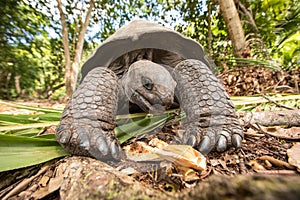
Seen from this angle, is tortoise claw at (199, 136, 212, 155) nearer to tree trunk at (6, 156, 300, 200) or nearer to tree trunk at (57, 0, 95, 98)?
tree trunk at (6, 156, 300, 200)

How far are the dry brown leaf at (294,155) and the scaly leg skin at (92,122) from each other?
662mm

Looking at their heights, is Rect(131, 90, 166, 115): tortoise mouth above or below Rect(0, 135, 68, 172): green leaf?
above

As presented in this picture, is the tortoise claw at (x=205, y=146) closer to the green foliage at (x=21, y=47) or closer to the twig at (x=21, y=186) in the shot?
the twig at (x=21, y=186)

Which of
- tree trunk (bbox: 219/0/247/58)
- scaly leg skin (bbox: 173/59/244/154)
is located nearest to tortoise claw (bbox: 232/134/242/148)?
scaly leg skin (bbox: 173/59/244/154)

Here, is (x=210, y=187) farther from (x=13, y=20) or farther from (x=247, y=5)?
(x=13, y=20)

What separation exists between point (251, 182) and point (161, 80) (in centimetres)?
94

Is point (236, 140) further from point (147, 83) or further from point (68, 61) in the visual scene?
point (68, 61)

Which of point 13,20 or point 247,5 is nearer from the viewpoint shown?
point 247,5

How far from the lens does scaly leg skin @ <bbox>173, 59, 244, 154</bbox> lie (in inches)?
35.7

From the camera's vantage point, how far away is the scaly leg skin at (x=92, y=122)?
83 cm

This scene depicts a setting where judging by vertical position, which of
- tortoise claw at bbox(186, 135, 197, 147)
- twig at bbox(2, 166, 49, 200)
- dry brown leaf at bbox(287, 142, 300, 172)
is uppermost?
tortoise claw at bbox(186, 135, 197, 147)

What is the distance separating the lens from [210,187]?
29 cm

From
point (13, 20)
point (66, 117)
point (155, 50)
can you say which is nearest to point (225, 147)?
point (66, 117)

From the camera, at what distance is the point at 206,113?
3.41 ft
